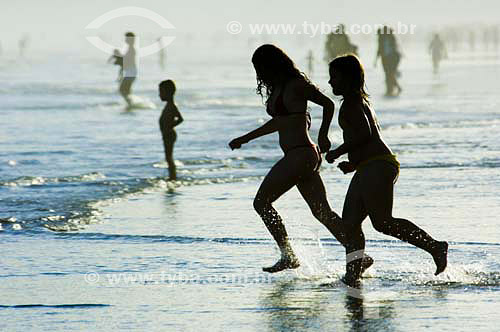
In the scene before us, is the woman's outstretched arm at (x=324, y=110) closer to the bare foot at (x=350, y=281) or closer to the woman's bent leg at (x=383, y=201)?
the woman's bent leg at (x=383, y=201)

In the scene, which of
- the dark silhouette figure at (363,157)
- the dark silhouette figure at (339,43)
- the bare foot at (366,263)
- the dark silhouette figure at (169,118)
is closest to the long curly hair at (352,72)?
the dark silhouette figure at (363,157)

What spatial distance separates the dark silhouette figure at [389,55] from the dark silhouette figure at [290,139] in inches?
1080

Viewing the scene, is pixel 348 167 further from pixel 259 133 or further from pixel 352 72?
pixel 259 133

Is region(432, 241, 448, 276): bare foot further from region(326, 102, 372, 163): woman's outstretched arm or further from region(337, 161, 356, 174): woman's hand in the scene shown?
region(326, 102, 372, 163): woman's outstretched arm

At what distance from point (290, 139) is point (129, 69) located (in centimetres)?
2394

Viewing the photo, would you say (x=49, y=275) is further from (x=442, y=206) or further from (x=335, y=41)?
(x=335, y=41)

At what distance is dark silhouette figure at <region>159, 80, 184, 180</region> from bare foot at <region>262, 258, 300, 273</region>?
18.9ft

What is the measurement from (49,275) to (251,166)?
8088mm

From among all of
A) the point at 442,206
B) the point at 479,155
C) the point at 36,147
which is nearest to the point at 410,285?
the point at 442,206

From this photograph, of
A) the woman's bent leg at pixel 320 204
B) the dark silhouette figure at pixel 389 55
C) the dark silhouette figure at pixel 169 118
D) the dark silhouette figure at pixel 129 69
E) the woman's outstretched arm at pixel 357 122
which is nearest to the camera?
the woman's outstretched arm at pixel 357 122

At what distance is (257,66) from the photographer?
8.89m

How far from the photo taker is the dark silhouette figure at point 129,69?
32.0 meters

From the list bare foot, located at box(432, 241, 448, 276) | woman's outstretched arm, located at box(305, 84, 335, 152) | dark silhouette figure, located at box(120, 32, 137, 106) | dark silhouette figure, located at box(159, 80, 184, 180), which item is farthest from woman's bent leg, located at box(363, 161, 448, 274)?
dark silhouette figure, located at box(120, 32, 137, 106)

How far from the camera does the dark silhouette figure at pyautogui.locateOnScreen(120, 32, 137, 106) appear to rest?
105ft
